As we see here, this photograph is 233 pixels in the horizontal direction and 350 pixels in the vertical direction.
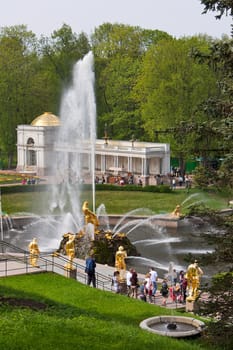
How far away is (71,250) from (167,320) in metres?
10.8

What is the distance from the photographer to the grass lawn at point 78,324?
13.3 m

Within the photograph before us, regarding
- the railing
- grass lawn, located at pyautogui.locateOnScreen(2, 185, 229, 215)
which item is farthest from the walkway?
grass lawn, located at pyautogui.locateOnScreen(2, 185, 229, 215)

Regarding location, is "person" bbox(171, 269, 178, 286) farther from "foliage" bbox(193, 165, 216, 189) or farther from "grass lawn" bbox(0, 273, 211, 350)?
"foliage" bbox(193, 165, 216, 189)

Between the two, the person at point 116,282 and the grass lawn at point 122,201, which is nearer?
the person at point 116,282

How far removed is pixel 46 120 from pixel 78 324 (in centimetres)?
5420

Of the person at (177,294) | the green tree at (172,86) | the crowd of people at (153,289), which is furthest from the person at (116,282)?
the green tree at (172,86)

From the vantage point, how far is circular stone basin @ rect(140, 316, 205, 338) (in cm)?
1706

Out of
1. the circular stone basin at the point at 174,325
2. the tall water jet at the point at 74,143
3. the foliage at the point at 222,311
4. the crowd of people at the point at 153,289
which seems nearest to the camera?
the foliage at the point at 222,311

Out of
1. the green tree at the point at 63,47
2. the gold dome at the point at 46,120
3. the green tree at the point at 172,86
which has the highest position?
the green tree at the point at 63,47

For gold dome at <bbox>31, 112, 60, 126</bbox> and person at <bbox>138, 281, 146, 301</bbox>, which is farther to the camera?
gold dome at <bbox>31, 112, 60, 126</bbox>

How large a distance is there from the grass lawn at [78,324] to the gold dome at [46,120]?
46.3 m

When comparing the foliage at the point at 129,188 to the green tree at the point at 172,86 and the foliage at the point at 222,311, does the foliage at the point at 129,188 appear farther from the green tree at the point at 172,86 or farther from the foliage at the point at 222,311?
the foliage at the point at 222,311

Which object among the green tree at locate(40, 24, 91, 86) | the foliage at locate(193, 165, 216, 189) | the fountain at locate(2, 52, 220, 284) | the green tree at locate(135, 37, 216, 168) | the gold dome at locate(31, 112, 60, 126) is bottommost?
the fountain at locate(2, 52, 220, 284)

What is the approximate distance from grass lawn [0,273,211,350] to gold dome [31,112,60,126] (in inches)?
1824
